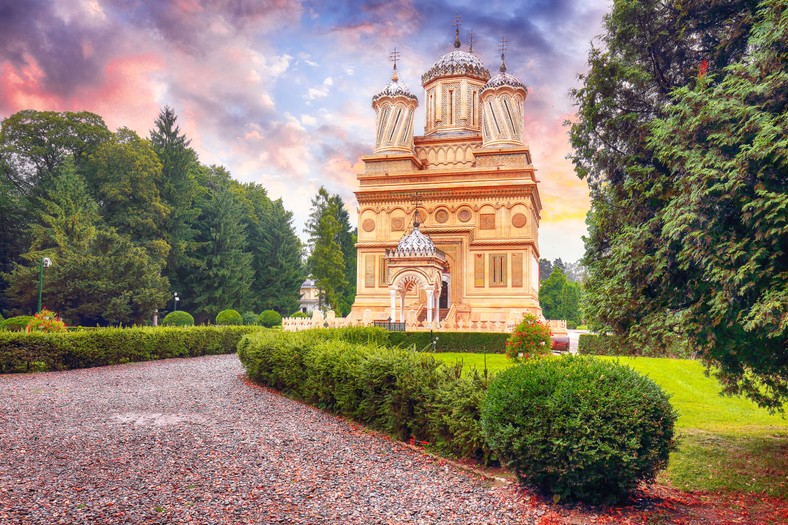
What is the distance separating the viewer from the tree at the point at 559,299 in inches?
2440

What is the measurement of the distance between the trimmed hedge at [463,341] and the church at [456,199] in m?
6.13

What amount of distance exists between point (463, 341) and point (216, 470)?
53.3ft

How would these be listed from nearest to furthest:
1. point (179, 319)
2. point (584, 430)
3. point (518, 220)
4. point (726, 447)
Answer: point (584, 430), point (726, 447), point (179, 319), point (518, 220)

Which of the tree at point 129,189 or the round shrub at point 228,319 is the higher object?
the tree at point 129,189

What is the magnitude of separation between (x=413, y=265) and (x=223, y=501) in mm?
22365

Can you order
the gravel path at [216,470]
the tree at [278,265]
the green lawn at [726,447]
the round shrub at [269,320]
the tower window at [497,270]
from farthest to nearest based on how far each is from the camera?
the tree at [278,265] → the round shrub at [269,320] → the tower window at [497,270] → the green lawn at [726,447] → the gravel path at [216,470]

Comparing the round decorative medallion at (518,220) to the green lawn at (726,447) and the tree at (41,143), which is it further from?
the tree at (41,143)

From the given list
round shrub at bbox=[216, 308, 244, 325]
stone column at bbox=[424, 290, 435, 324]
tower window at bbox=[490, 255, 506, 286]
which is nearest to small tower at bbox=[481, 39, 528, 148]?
tower window at bbox=[490, 255, 506, 286]

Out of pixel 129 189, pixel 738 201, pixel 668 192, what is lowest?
pixel 738 201

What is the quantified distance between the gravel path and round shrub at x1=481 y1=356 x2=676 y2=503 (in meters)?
0.48

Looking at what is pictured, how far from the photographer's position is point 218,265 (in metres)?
41.9

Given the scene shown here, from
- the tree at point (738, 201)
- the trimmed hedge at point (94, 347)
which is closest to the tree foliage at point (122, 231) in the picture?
the trimmed hedge at point (94, 347)

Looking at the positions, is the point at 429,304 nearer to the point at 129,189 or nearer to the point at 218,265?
the point at 218,265

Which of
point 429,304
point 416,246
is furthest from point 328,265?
point 429,304
